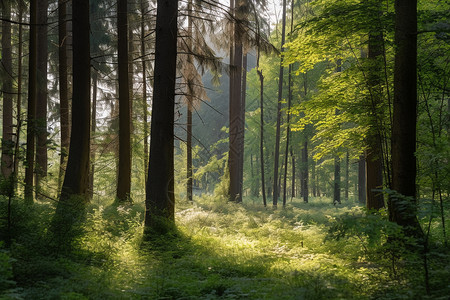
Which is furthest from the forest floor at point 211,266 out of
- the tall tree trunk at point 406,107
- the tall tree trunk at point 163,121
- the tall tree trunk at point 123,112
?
the tall tree trunk at point 123,112

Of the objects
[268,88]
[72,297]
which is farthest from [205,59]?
[268,88]

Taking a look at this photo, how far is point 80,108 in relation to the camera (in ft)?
29.4

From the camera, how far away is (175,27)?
29.5 ft

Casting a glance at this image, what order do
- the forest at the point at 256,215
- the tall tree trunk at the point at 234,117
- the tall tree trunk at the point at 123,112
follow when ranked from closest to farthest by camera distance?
the forest at the point at 256,215 → the tall tree trunk at the point at 123,112 → the tall tree trunk at the point at 234,117

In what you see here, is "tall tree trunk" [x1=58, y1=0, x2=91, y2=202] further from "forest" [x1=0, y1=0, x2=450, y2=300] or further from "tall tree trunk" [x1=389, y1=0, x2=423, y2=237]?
"tall tree trunk" [x1=389, y1=0, x2=423, y2=237]

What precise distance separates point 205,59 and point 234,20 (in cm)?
153

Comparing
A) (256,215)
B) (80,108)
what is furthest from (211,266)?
(256,215)

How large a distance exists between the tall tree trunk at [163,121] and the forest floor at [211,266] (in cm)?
81

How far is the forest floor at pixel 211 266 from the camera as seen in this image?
4.48 metres

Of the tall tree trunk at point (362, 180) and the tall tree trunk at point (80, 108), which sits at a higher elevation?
the tall tree trunk at point (80, 108)

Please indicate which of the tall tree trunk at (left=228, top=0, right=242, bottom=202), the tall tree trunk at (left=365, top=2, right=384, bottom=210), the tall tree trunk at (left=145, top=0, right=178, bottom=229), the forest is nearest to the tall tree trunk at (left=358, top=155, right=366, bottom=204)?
the tall tree trunk at (left=228, top=0, right=242, bottom=202)

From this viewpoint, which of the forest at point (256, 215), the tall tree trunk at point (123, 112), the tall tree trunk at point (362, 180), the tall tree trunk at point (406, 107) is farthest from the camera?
the tall tree trunk at point (362, 180)

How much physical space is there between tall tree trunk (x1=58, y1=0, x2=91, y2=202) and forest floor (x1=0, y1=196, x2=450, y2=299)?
1068 mm

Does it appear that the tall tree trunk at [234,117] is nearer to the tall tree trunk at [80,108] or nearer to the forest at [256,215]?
the forest at [256,215]
